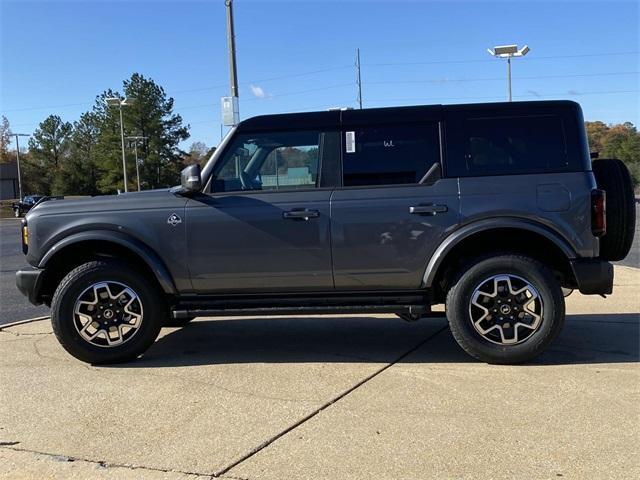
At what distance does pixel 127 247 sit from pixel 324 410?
2.16m

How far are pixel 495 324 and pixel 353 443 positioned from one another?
73.7 inches

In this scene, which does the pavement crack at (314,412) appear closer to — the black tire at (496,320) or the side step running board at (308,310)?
the side step running board at (308,310)

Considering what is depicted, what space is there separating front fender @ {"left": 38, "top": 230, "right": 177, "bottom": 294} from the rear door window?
1.66 metres

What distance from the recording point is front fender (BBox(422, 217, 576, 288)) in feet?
15.1

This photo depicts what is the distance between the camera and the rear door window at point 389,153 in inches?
189

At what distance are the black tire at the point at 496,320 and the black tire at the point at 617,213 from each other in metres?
0.57

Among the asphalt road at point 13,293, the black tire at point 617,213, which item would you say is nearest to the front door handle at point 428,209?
the black tire at point 617,213

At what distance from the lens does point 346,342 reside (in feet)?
18.4

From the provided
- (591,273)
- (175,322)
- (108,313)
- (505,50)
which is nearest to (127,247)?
(108,313)

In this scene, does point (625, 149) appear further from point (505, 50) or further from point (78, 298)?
point (78, 298)

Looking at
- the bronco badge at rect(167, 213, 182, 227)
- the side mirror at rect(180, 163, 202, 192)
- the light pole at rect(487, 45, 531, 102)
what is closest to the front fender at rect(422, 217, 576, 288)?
the side mirror at rect(180, 163, 202, 192)

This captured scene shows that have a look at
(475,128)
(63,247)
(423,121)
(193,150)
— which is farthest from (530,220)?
(193,150)

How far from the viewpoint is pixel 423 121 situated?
485 cm

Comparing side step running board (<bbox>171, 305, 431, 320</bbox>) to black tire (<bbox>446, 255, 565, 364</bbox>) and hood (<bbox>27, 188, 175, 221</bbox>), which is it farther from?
hood (<bbox>27, 188, 175, 221</bbox>)
